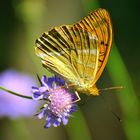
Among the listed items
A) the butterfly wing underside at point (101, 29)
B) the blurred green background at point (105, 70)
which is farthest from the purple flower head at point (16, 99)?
the butterfly wing underside at point (101, 29)

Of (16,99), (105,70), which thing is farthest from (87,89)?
(105,70)

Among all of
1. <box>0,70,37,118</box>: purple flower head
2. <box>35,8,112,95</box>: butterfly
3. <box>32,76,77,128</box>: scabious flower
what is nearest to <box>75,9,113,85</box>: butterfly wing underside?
<box>35,8,112,95</box>: butterfly

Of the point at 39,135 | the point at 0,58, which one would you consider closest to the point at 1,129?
the point at 39,135

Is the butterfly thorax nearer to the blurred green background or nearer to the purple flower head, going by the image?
the purple flower head

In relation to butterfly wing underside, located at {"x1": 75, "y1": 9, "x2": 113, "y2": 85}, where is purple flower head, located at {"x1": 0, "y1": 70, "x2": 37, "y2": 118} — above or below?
below

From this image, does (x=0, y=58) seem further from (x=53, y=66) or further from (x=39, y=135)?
(x=53, y=66)

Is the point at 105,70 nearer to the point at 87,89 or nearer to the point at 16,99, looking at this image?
the point at 16,99
